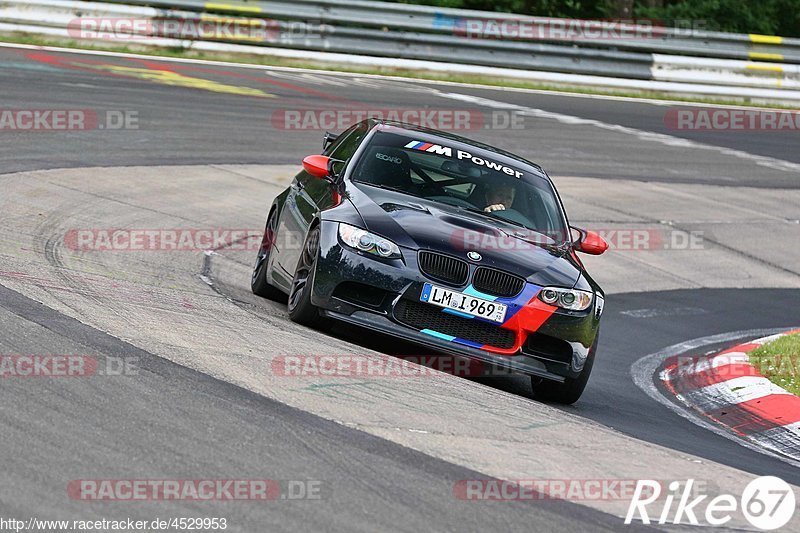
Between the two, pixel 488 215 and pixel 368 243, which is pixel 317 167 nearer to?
pixel 488 215

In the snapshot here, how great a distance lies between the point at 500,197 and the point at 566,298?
1.36 metres

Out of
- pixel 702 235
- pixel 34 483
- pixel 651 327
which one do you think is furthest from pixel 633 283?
pixel 34 483

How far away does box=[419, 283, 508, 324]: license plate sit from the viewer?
23.9 feet

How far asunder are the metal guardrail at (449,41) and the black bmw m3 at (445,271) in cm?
1426

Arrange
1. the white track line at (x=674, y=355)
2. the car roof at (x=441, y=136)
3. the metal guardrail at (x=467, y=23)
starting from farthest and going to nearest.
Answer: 1. the metal guardrail at (x=467, y=23)
2. the car roof at (x=441, y=136)
3. the white track line at (x=674, y=355)

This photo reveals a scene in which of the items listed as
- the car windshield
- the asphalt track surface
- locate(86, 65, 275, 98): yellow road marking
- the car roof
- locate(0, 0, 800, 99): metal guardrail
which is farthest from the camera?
locate(0, 0, 800, 99): metal guardrail

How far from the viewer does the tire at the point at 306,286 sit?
25.1ft

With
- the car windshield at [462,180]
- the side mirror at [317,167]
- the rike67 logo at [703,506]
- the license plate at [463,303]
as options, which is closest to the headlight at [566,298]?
the license plate at [463,303]

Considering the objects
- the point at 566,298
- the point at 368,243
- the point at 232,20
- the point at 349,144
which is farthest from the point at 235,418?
the point at 232,20

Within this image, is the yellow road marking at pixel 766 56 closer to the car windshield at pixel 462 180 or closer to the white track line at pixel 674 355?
the white track line at pixel 674 355

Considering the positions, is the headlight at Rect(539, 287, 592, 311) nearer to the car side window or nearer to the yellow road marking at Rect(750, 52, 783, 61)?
the car side window

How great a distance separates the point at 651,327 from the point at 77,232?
200 inches

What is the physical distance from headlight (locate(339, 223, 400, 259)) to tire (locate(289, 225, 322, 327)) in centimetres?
23

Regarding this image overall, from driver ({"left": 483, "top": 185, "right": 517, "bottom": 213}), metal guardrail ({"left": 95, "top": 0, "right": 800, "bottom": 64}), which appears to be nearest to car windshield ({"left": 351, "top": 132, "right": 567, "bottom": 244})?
driver ({"left": 483, "top": 185, "right": 517, "bottom": 213})
